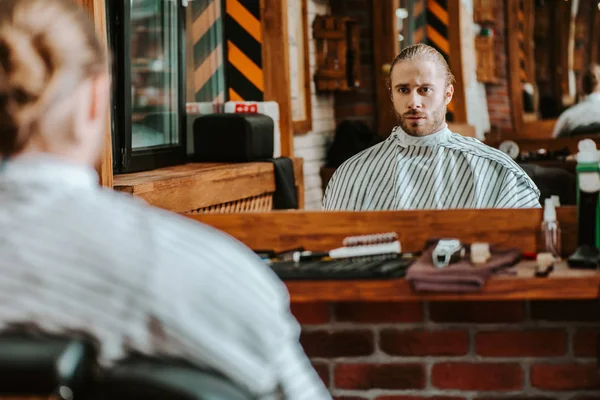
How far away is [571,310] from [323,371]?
608 millimetres

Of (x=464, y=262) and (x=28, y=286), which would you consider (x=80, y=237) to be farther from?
(x=464, y=262)

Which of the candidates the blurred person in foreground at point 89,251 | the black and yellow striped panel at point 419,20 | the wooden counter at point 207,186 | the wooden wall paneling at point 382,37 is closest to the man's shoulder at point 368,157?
the wooden counter at point 207,186

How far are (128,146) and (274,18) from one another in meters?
1.44

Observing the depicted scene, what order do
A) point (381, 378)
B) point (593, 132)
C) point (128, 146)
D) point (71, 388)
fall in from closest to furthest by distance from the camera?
1. point (71, 388)
2. point (381, 378)
3. point (128, 146)
4. point (593, 132)

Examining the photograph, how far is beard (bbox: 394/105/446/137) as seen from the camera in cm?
315

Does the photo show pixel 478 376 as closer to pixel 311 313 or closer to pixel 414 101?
pixel 311 313

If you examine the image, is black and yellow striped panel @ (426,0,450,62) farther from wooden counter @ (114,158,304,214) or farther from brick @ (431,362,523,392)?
brick @ (431,362,523,392)

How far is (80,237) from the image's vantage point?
1169 mm

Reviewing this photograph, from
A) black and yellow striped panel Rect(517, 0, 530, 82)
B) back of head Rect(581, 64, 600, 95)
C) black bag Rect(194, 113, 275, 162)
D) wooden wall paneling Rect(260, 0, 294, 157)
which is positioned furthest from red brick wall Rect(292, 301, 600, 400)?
black and yellow striped panel Rect(517, 0, 530, 82)

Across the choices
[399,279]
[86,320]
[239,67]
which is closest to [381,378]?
[399,279]

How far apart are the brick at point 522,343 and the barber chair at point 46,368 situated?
141 centimetres

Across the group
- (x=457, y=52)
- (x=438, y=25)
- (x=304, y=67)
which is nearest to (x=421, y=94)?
(x=304, y=67)

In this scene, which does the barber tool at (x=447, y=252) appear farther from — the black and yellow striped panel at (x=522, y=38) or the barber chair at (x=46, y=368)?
the black and yellow striped panel at (x=522, y=38)

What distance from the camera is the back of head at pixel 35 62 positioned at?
3.98 feet
